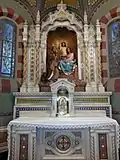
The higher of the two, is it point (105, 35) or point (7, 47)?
point (105, 35)

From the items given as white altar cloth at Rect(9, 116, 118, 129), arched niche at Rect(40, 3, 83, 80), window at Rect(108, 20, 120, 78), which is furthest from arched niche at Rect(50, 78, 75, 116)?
window at Rect(108, 20, 120, 78)

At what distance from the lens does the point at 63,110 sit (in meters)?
4.49

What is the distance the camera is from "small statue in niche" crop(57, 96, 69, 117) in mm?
4465

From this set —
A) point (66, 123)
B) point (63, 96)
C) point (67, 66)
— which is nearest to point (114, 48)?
Answer: point (67, 66)

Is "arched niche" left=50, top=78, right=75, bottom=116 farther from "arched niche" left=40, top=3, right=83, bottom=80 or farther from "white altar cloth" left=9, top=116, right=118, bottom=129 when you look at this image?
"arched niche" left=40, top=3, right=83, bottom=80

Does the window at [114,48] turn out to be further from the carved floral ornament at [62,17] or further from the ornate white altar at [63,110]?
the carved floral ornament at [62,17]

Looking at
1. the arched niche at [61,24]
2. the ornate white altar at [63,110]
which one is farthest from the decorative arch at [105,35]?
the arched niche at [61,24]

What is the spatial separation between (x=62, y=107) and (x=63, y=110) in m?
0.07

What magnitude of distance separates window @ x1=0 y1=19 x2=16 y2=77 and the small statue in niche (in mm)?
1463

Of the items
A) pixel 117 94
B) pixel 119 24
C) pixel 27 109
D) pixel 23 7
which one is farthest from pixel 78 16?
pixel 27 109

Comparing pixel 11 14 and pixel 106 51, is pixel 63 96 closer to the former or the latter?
pixel 106 51

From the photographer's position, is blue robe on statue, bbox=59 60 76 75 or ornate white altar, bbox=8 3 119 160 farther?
blue robe on statue, bbox=59 60 76 75

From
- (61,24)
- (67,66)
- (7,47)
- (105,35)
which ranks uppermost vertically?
(61,24)

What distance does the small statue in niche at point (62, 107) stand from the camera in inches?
176
